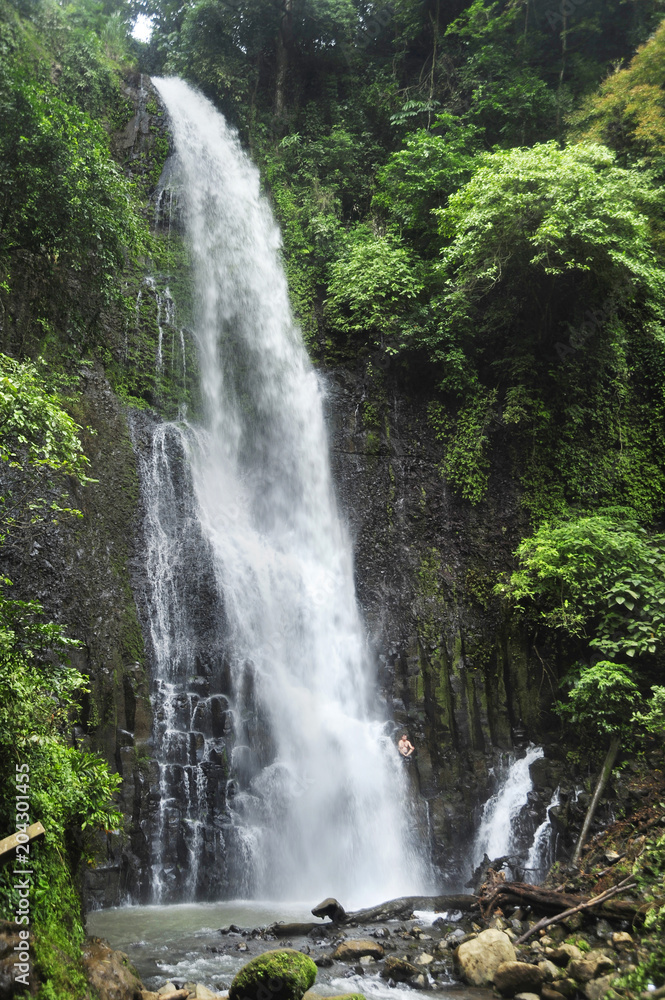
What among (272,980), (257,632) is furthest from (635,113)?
(272,980)

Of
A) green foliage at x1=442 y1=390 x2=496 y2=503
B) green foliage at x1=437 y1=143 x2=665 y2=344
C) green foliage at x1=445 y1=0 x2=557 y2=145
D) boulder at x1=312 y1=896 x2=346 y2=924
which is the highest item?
green foliage at x1=445 y1=0 x2=557 y2=145

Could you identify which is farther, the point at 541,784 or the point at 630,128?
the point at 630,128

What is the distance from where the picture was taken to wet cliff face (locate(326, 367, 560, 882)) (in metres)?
10.1

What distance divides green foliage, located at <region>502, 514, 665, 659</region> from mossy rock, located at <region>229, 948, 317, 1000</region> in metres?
6.19

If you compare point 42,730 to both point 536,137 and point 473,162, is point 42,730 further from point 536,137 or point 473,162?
point 536,137

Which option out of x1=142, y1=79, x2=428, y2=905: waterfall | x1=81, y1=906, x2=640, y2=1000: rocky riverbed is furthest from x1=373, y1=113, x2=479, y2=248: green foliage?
x1=81, y1=906, x2=640, y2=1000: rocky riverbed

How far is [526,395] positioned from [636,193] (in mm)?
3914

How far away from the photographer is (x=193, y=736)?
9039 millimetres

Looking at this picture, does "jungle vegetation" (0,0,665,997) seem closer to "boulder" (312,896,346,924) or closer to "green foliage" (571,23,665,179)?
"green foliage" (571,23,665,179)

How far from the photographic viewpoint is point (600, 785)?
8.68m

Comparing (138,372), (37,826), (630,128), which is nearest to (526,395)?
(630,128)

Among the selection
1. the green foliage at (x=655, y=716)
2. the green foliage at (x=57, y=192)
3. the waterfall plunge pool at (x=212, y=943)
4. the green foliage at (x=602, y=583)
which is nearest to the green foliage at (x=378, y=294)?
the green foliage at (x=602, y=583)

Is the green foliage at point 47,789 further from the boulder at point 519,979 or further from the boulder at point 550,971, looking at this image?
the boulder at point 550,971

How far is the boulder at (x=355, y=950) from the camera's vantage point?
20.8 feet
